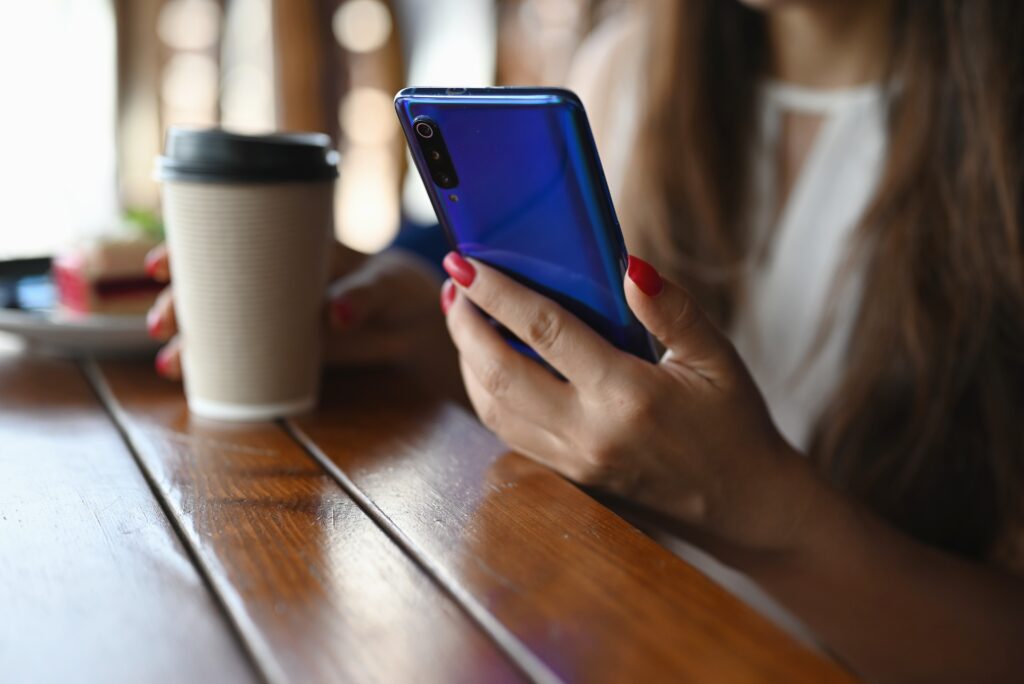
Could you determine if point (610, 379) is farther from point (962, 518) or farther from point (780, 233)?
point (780, 233)

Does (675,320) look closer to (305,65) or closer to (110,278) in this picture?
(110,278)

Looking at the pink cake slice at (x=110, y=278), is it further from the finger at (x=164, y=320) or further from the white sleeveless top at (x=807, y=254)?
the white sleeveless top at (x=807, y=254)

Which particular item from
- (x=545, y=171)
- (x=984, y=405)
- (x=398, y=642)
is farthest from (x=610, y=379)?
(x=984, y=405)

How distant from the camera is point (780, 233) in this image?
1.32m

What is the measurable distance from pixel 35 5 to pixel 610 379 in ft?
13.7

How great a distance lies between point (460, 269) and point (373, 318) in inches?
11.9

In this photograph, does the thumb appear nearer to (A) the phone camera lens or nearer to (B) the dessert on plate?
(A) the phone camera lens

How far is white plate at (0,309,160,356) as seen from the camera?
2.93ft

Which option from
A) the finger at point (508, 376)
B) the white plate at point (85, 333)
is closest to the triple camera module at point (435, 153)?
the finger at point (508, 376)

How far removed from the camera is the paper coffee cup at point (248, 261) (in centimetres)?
68

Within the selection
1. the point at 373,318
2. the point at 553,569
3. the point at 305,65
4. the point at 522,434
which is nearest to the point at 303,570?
the point at 553,569

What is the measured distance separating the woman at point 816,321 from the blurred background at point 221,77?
2.49 metres

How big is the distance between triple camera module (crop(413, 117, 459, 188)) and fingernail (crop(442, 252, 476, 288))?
0.06m

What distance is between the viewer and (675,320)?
577 millimetres
